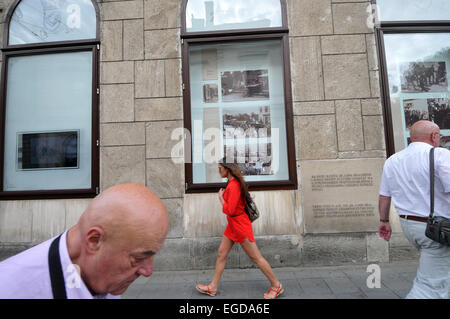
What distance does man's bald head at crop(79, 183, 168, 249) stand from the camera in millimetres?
867

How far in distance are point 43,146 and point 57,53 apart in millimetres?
1896

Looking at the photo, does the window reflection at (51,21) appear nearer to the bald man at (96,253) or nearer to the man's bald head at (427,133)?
the man's bald head at (427,133)

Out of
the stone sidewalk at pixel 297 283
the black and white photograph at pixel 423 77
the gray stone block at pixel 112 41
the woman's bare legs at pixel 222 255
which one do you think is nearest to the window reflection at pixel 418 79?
the black and white photograph at pixel 423 77

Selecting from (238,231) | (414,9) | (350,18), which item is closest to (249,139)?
(238,231)

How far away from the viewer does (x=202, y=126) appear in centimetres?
577

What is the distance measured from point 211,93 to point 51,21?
141 inches

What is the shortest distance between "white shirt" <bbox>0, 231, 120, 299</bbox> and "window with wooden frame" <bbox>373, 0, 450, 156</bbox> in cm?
600

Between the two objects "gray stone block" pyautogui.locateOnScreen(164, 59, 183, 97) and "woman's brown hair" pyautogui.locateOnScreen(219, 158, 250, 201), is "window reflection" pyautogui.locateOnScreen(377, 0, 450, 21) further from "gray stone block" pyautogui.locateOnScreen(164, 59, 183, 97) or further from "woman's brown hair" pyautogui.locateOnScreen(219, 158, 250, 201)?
"woman's brown hair" pyautogui.locateOnScreen(219, 158, 250, 201)

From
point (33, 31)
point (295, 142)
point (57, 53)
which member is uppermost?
point (33, 31)

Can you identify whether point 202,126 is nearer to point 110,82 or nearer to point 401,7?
point 110,82

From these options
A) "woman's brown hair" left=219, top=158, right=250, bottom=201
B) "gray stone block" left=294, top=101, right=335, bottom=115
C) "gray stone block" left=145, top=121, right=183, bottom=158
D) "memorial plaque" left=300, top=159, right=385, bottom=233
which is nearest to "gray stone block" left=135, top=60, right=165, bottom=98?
"gray stone block" left=145, top=121, right=183, bottom=158

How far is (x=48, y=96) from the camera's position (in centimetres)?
598

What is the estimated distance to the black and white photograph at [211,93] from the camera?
19.4 feet

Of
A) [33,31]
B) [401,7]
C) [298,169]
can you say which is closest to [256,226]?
[298,169]
